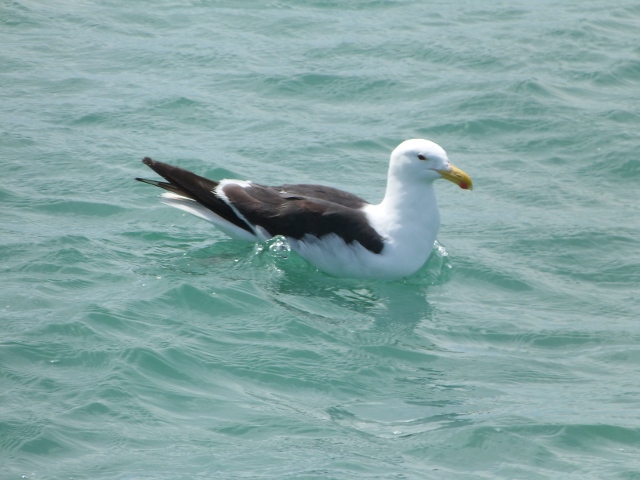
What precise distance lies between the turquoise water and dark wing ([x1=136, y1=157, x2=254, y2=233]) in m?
0.33

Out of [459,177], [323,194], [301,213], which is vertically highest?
[459,177]

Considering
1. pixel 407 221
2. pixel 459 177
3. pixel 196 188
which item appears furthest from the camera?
pixel 196 188

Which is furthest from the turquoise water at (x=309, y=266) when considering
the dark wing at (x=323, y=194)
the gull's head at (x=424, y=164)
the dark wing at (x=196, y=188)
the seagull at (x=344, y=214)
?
the gull's head at (x=424, y=164)

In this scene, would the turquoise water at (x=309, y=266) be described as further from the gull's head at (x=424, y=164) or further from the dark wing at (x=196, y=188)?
the gull's head at (x=424, y=164)

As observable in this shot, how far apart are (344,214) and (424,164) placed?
29.1 inches

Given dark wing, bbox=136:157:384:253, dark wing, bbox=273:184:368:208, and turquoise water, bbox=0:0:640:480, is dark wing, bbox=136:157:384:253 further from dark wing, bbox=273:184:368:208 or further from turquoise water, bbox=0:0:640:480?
turquoise water, bbox=0:0:640:480

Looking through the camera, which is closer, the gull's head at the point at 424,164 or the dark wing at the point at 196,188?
the gull's head at the point at 424,164

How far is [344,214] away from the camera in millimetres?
8852

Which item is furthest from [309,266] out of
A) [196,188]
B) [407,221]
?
[196,188]

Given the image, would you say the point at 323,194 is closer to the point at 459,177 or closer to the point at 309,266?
the point at 309,266

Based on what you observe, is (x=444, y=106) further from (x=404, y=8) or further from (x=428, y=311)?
(x=428, y=311)

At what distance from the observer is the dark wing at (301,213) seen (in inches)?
345

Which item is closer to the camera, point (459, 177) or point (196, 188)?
point (459, 177)

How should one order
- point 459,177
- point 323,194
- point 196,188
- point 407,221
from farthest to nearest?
point 196,188 < point 323,194 < point 407,221 < point 459,177
